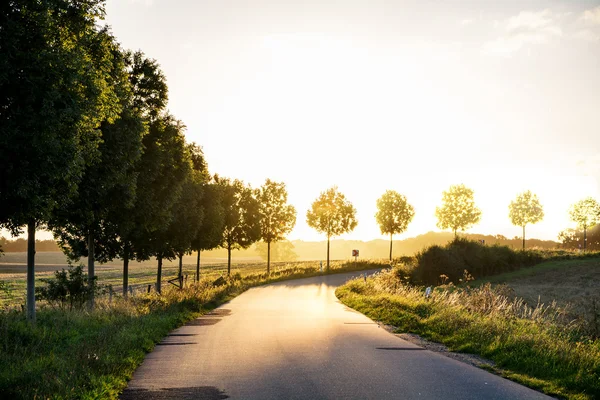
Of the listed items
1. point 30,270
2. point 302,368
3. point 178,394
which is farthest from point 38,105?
point 302,368

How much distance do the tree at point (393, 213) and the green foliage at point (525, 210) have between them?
28.3 meters

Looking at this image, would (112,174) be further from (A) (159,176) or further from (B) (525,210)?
(B) (525,210)

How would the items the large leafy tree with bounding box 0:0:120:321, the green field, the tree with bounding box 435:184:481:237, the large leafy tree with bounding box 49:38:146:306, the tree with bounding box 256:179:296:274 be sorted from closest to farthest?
1. the large leafy tree with bounding box 0:0:120:321
2. the large leafy tree with bounding box 49:38:146:306
3. the green field
4. the tree with bounding box 256:179:296:274
5. the tree with bounding box 435:184:481:237

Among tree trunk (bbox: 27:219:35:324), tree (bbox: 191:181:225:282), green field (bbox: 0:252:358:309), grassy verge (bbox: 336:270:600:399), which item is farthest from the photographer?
green field (bbox: 0:252:358:309)

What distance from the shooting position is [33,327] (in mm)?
11984

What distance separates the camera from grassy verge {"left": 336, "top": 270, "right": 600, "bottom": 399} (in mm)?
8969

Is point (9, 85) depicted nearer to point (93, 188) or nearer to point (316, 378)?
point (93, 188)

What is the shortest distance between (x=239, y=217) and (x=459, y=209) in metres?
51.3

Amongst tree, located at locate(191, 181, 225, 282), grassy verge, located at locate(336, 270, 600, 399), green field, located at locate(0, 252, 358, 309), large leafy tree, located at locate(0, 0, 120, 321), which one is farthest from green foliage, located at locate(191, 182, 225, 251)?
large leafy tree, located at locate(0, 0, 120, 321)

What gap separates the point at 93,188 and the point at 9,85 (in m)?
5.73

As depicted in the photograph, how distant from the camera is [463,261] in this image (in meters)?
49.5

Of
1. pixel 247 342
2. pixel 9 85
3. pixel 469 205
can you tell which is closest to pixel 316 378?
pixel 247 342

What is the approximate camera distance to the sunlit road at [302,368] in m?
7.93

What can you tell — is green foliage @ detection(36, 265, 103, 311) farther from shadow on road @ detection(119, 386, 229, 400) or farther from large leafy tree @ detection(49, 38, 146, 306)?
shadow on road @ detection(119, 386, 229, 400)
